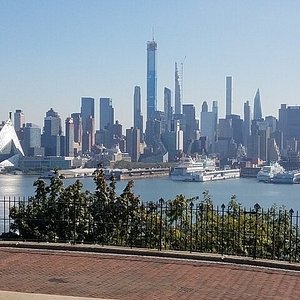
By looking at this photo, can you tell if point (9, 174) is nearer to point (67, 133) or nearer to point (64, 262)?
point (67, 133)

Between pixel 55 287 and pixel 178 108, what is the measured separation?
167 meters

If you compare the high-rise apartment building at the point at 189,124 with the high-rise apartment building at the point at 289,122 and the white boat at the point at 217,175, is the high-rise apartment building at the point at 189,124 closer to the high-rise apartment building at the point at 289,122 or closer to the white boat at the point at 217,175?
the high-rise apartment building at the point at 289,122

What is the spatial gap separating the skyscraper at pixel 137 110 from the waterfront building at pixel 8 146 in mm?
56376

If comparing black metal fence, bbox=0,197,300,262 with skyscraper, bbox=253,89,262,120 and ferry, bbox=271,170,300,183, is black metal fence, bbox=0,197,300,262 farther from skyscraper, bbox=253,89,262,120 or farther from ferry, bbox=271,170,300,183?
skyscraper, bbox=253,89,262,120

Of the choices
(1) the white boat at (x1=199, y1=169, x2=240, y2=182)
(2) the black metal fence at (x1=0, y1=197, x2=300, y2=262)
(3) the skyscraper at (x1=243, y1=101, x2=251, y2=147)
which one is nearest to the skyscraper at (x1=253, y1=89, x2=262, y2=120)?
(3) the skyscraper at (x1=243, y1=101, x2=251, y2=147)

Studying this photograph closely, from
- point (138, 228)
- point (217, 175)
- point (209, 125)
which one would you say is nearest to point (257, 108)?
point (209, 125)

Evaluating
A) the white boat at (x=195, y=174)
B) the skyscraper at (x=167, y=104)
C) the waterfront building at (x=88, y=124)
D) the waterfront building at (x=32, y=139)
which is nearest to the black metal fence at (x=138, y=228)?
the white boat at (x=195, y=174)

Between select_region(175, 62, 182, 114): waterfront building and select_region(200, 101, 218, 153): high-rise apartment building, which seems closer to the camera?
select_region(200, 101, 218, 153): high-rise apartment building

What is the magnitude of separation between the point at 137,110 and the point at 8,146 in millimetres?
76404

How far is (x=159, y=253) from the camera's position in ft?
30.3

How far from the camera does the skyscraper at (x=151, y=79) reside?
17706 cm

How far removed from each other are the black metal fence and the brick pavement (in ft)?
5.26

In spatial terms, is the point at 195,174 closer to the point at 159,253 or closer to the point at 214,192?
the point at 214,192

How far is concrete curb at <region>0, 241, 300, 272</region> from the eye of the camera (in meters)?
8.60
